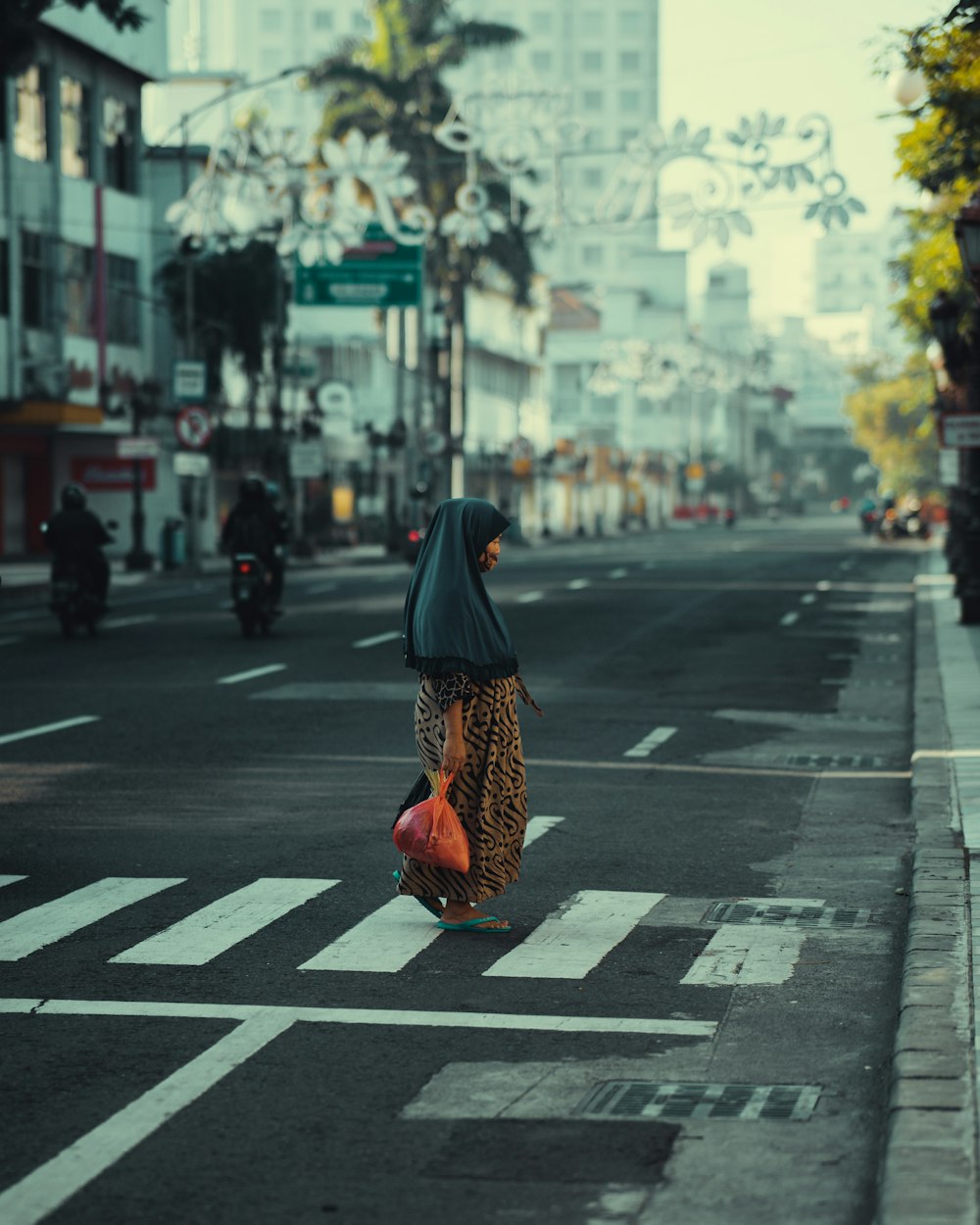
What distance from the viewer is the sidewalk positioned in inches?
206

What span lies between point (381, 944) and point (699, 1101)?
2427 millimetres

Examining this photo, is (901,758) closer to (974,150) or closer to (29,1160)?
(974,150)

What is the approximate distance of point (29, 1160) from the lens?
224 inches

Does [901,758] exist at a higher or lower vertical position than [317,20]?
lower

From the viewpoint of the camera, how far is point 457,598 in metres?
8.40

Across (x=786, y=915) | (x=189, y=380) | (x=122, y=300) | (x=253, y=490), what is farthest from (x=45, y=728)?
(x=122, y=300)

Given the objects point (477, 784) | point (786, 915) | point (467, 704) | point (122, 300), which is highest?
point (122, 300)

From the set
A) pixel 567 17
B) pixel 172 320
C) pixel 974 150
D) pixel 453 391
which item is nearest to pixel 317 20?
pixel 567 17

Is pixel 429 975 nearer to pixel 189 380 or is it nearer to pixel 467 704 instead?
pixel 467 704

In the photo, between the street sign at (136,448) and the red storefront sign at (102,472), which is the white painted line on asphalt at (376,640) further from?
the red storefront sign at (102,472)

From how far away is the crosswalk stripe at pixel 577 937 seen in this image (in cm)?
801

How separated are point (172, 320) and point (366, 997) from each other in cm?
5191

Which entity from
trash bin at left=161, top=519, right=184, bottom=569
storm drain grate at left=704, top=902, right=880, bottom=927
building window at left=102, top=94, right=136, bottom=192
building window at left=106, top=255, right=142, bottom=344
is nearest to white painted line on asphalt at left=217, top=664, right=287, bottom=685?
storm drain grate at left=704, top=902, right=880, bottom=927

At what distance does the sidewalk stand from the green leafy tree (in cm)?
1643
